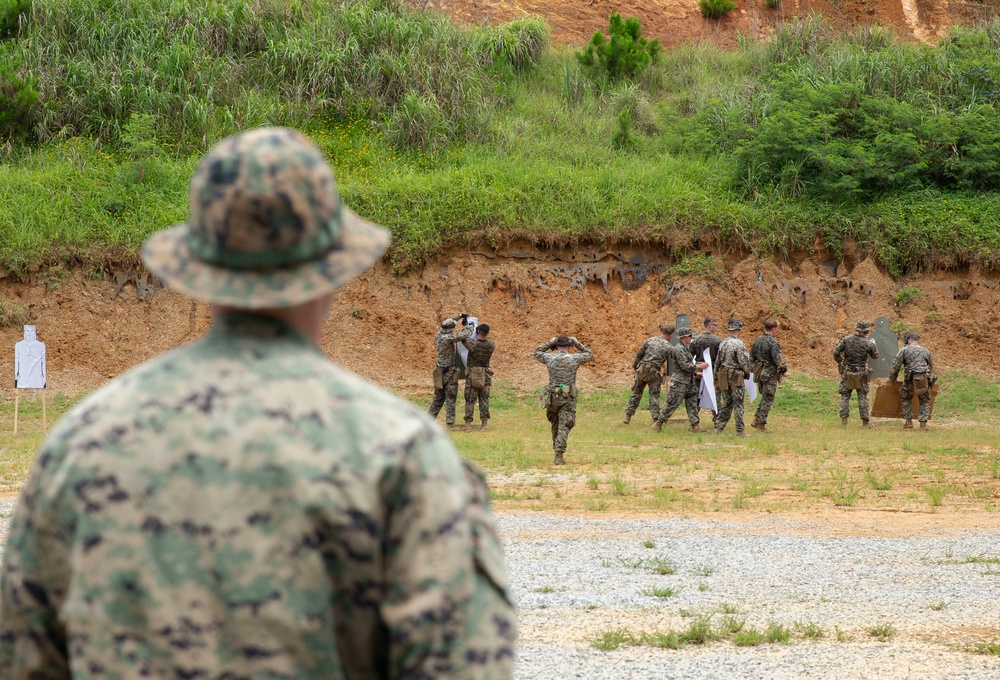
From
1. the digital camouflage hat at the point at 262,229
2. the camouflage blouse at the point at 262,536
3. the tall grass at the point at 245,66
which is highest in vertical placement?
the tall grass at the point at 245,66

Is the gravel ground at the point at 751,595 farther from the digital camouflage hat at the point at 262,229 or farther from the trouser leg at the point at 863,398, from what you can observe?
the trouser leg at the point at 863,398

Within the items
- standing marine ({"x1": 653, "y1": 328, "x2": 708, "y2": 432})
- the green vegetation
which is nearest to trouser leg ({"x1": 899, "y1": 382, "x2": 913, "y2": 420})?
standing marine ({"x1": 653, "y1": 328, "x2": 708, "y2": 432})

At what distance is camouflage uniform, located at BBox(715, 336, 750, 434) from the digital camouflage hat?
19.1 metres

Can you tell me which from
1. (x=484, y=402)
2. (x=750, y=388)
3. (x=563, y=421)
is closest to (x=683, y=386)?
(x=750, y=388)

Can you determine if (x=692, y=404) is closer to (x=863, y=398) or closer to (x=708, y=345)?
(x=708, y=345)

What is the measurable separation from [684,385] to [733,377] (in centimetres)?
95

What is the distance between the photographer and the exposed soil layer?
3897 centimetres

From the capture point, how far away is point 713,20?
39.8m

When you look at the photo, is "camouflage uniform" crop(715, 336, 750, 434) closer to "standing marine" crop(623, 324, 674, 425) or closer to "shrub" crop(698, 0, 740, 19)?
"standing marine" crop(623, 324, 674, 425)

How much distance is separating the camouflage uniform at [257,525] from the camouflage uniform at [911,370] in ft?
68.6

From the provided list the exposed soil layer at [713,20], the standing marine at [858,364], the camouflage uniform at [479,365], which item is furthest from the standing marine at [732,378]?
the exposed soil layer at [713,20]

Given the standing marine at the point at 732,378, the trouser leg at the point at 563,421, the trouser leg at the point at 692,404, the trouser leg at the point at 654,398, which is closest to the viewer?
the trouser leg at the point at 563,421

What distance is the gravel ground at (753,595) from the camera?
7.20 meters

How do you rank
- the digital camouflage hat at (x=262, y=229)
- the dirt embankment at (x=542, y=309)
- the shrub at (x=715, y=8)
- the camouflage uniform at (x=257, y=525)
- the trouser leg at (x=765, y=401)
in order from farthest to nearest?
the shrub at (x=715, y=8) → the dirt embankment at (x=542, y=309) → the trouser leg at (x=765, y=401) → the digital camouflage hat at (x=262, y=229) → the camouflage uniform at (x=257, y=525)
